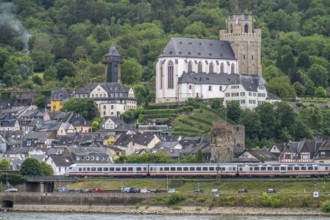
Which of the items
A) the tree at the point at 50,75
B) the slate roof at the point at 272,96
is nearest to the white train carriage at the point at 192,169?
the slate roof at the point at 272,96

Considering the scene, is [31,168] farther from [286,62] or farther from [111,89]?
[286,62]

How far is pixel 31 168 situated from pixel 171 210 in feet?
56.9

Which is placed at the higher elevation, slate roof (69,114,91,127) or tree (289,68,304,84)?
tree (289,68,304,84)

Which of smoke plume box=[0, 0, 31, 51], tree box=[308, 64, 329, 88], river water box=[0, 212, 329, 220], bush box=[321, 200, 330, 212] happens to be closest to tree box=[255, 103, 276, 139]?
tree box=[308, 64, 329, 88]

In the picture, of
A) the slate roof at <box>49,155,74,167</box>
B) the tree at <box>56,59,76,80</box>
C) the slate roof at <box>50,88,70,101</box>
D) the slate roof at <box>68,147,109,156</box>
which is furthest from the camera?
the tree at <box>56,59,76,80</box>

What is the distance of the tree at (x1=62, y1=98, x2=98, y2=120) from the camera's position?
13465cm

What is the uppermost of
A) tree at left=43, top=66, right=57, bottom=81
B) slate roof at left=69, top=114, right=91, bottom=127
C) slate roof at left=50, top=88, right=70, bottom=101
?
tree at left=43, top=66, right=57, bottom=81

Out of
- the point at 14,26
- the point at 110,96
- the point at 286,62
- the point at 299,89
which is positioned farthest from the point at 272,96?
the point at 14,26

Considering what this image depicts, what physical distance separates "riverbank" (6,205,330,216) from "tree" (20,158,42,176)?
8.88 metres

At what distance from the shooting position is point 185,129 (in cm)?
12519

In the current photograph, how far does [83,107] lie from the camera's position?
135 m

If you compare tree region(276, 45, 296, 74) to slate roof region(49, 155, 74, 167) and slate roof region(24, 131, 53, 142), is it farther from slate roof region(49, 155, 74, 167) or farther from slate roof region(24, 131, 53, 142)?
slate roof region(49, 155, 74, 167)

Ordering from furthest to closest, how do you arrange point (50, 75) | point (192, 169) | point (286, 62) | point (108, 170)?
point (50, 75) → point (286, 62) → point (108, 170) → point (192, 169)

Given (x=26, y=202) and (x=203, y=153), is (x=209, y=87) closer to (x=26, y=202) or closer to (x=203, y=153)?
(x=203, y=153)
